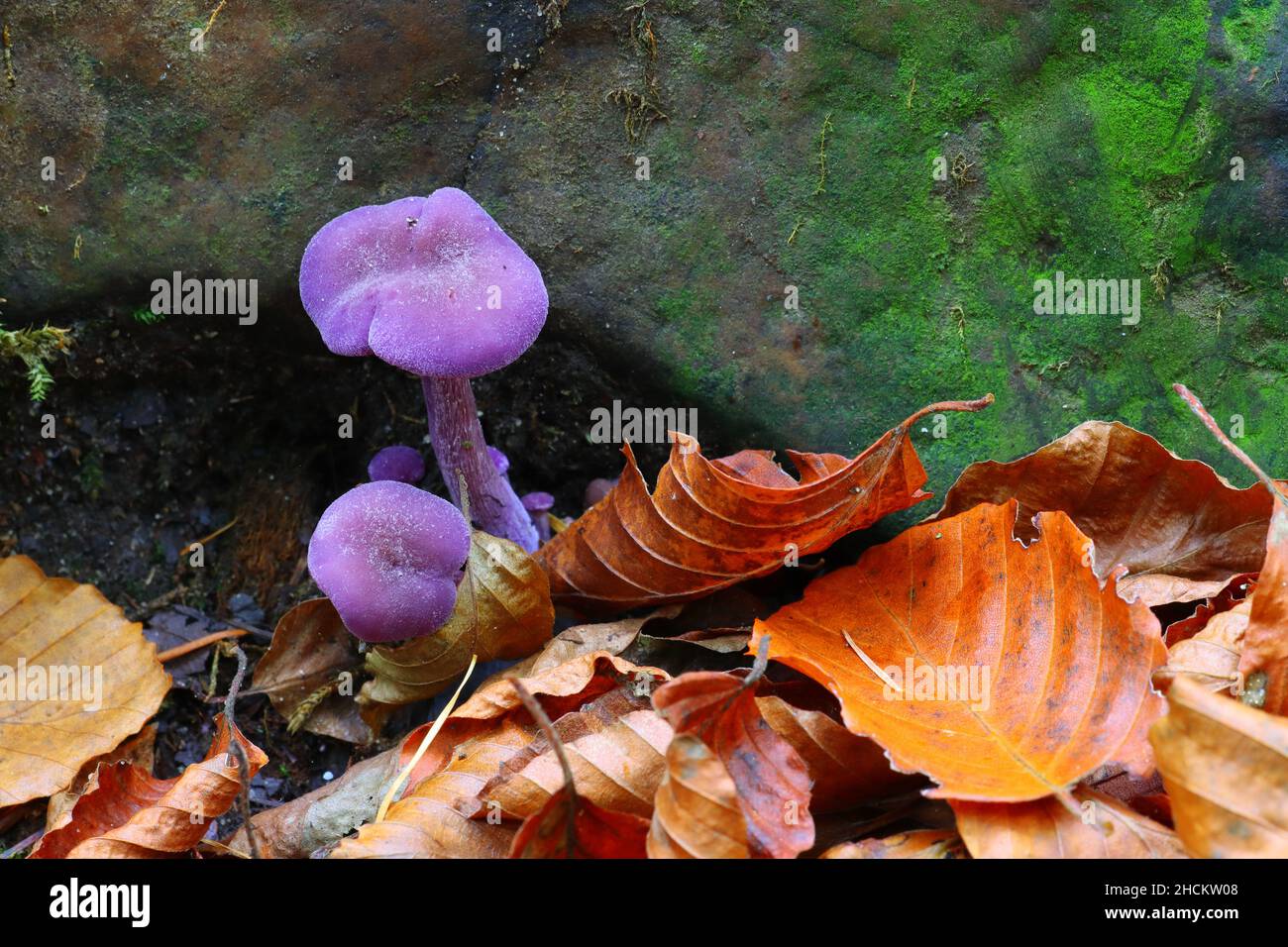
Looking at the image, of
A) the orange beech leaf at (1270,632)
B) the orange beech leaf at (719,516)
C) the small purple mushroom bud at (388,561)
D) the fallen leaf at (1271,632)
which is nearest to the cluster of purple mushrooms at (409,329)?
the small purple mushroom bud at (388,561)

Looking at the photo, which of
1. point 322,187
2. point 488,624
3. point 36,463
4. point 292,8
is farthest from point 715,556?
point 36,463

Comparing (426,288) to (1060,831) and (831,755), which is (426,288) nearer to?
(831,755)

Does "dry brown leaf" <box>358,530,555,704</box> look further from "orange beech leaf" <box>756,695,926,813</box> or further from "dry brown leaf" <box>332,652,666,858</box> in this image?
"orange beech leaf" <box>756,695,926,813</box>

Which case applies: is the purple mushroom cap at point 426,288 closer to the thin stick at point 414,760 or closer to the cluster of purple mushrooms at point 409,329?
the cluster of purple mushrooms at point 409,329

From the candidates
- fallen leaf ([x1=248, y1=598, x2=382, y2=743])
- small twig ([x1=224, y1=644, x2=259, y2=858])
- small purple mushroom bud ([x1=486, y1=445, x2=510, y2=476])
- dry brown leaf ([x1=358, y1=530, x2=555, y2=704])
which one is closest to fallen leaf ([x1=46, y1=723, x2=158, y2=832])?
fallen leaf ([x1=248, y1=598, x2=382, y2=743])

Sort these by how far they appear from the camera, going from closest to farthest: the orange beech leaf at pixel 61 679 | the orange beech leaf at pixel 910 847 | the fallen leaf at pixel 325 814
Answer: the orange beech leaf at pixel 910 847 → the fallen leaf at pixel 325 814 → the orange beech leaf at pixel 61 679
